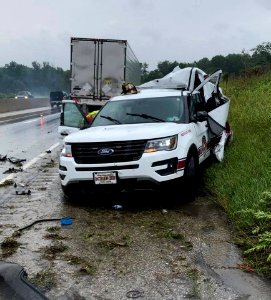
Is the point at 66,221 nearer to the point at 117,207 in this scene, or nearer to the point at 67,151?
the point at 117,207

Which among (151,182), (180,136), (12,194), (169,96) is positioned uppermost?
(169,96)

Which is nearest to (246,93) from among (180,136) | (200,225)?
(180,136)

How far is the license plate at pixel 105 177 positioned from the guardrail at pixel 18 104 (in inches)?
1243

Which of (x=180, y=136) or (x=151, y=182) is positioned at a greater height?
(x=180, y=136)

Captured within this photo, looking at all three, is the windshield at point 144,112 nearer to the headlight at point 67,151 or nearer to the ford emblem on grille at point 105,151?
the headlight at point 67,151

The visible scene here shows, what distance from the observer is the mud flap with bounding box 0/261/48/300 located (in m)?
2.92

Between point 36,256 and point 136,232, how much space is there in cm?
133

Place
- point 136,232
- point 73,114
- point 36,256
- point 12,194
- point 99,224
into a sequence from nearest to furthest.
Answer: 1. point 36,256
2. point 136,232
3. point 99,224
4. point 12,194
5. point 73,114

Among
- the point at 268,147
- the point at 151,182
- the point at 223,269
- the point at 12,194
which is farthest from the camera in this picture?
the point at 268,147

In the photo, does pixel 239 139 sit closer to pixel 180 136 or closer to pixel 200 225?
pixel 180 136

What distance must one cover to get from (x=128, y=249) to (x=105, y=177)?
67.7 inches

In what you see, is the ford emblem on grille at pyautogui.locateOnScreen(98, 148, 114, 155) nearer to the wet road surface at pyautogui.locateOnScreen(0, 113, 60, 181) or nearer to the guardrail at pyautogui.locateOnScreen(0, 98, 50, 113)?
the wet road surface at pyautogui.locateOnScreen(0, 113, 60, 181)

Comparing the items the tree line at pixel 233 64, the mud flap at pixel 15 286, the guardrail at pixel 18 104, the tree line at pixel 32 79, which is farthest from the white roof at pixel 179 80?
the tree line at pixel 32 79

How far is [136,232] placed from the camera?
5441 millimetres
